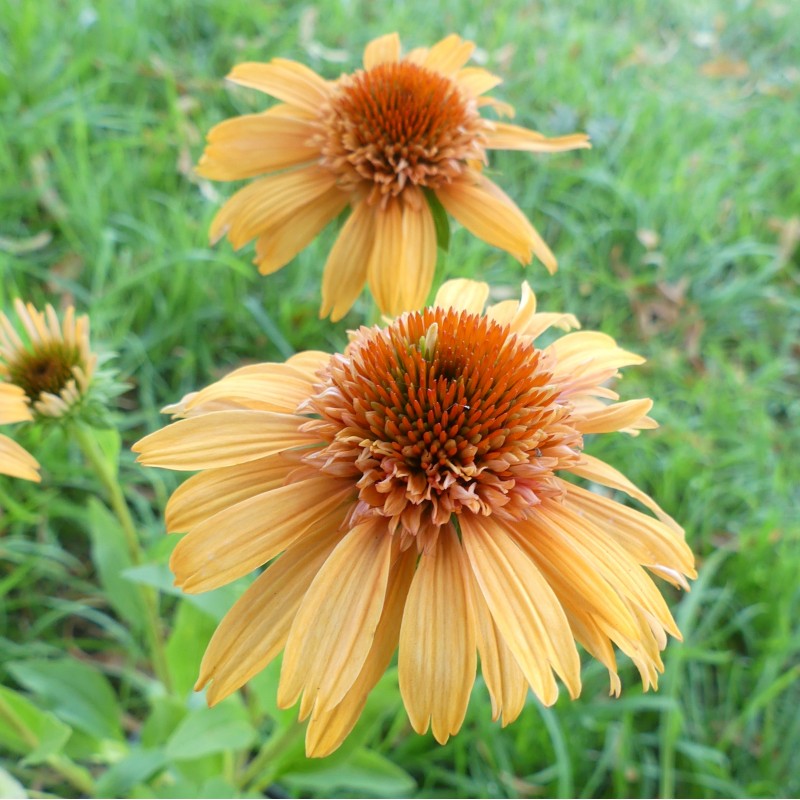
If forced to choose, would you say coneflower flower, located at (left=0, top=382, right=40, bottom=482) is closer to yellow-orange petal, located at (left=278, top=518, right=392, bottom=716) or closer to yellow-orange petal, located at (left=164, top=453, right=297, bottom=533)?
yellow-orange petal, located at (left=164, top=453, right=297, bottom=533)

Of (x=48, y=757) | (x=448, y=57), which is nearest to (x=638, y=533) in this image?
(x=48, y=757)

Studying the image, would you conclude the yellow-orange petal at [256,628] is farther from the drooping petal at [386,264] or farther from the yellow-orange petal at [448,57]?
the yellow-orange petal at [448,57]

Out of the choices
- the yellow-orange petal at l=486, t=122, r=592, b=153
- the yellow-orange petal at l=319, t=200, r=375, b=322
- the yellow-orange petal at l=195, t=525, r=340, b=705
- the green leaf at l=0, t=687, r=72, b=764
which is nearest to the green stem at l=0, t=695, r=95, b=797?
the green leaf at l=0, t=687, r=72, b=764

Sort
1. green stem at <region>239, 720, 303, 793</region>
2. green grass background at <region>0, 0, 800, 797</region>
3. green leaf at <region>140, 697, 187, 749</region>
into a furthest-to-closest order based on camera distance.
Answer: green grass background at <region>0, 0, 800, 797</region> → green leaf at <region>140, 697, 187, 749</region> → green stem at <region>239, 720, 303, 793</region>

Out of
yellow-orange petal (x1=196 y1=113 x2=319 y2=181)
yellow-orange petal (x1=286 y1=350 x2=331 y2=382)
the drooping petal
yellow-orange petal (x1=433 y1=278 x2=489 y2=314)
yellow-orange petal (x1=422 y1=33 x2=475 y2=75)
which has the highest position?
yellow-orange petal (x1=422 y1=33 x2=475 y2=75)

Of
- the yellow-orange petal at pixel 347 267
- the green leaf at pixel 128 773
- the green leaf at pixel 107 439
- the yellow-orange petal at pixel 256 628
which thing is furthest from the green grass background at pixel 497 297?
the yellow-orange petal at pixel 347 267

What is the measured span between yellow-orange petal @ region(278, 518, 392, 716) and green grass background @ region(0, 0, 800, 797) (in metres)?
0.33

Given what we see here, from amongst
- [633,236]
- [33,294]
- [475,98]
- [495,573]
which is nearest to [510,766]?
[495,573]

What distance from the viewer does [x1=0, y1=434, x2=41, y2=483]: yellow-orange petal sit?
661 mm

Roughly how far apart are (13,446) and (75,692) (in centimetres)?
57

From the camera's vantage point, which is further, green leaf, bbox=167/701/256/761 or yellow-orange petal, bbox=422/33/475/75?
yellow-orange petal, bbox=422/33/475/75

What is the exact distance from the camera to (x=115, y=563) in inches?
44.5

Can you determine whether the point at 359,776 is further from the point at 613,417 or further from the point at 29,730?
the point at 613,417

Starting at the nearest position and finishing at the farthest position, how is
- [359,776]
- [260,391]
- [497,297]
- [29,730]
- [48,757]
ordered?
1. [260,391]
2. [48,757]
3. [29,730]
4. [359,776]
5. [497,297]
